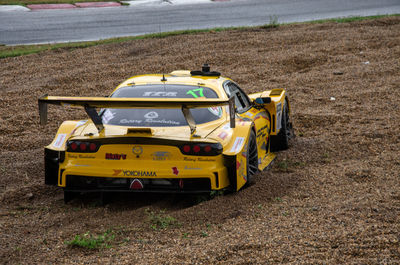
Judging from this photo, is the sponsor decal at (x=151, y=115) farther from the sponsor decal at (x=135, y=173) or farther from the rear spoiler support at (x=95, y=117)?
the sponsor decal at (x=135, y=173)

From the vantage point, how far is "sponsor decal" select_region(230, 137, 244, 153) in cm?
599

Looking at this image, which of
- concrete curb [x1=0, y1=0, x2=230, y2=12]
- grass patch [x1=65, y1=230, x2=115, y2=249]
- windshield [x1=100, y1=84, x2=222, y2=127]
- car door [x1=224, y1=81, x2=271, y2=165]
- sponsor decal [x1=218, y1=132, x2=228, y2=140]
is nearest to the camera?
grass patch [x1=65, y1=230, x2=115, y2=249]

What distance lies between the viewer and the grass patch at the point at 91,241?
4.90 m

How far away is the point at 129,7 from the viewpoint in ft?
87.8

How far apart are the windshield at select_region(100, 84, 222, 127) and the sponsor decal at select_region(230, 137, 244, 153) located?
443 mm

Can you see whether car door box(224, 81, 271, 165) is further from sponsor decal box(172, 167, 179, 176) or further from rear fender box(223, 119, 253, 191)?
sponsor decal box(172, 167, 179, 176)

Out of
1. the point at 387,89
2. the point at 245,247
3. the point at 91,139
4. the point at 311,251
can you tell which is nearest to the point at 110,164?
the point at 91,139

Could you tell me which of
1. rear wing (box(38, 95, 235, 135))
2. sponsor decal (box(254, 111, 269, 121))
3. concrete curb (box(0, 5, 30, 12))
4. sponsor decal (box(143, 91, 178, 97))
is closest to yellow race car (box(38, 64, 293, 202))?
rear wing (box(38, 95, 235, 135))

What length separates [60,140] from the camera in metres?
6.36

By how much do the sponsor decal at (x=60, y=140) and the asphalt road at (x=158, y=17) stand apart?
42.2 feet

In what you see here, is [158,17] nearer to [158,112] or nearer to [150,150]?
[158,112]

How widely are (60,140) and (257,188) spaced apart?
6.96 ft

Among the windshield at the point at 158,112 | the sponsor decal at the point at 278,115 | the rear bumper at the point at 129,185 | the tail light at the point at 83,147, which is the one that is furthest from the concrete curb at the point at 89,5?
the rear bumper at the point at 129,185

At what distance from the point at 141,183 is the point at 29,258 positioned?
1423 millimetres
